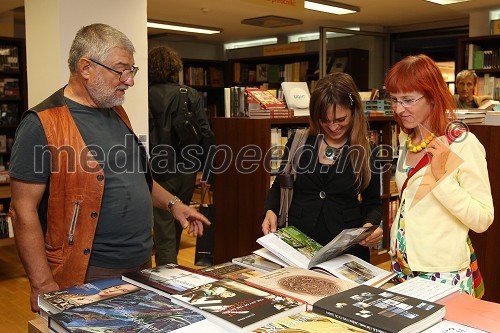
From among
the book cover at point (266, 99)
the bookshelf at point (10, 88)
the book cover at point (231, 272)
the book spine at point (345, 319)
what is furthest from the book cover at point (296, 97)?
the bookshelf at point (10, 88)

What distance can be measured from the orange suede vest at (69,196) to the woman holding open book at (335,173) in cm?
73

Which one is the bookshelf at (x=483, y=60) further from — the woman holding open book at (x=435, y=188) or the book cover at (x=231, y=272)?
the book cover at (x=231, y=272)

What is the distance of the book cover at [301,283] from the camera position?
4.05ft

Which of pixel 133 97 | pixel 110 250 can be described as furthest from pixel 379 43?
pixel 110 250

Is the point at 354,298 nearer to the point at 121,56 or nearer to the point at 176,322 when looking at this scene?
the point at 176,322

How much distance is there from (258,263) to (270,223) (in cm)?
49

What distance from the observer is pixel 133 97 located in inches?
134

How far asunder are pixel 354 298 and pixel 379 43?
25.6 ft

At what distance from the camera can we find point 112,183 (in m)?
1.66

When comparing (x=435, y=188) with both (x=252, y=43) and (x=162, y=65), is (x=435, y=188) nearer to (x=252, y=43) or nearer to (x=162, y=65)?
(x=162, y=65)

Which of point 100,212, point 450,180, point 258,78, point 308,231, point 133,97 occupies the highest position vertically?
point 258,78

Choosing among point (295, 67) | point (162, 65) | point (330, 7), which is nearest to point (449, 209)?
point (162, 65)

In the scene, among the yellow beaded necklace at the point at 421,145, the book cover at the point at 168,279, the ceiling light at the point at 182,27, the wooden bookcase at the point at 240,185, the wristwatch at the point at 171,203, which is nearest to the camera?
the book cover at the point at 168,279

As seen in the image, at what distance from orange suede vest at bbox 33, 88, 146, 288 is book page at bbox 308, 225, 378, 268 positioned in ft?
2.36
